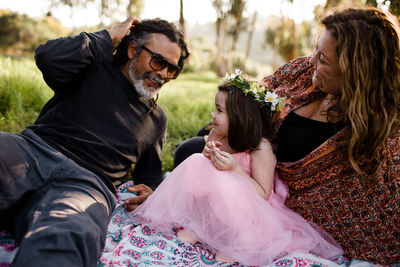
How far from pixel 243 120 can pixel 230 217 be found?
80cm

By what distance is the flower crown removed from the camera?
2.57 m

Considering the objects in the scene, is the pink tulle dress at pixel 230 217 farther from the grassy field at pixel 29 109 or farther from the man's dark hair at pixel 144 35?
the grassy field at pixel 29 109

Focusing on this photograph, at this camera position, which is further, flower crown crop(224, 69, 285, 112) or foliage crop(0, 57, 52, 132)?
foliage crop(0, 57, 52, 132)

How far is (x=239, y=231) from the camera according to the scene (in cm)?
221

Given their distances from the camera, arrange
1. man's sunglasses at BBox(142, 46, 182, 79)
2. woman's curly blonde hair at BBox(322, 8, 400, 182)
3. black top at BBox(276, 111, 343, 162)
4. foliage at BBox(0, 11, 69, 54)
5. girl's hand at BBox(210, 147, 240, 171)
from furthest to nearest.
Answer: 1. foliage at BBox(0, 11, 69, 54)
2. man's sunglasses at BBox(142, 46, 182, 79)
3. black top at BBox(276, 111, 343, 162)
4. girl's hand at BBox(210, 147, 240, 171)
5. woman's curly blonde hair at BBox(322, 8, 400, 182)

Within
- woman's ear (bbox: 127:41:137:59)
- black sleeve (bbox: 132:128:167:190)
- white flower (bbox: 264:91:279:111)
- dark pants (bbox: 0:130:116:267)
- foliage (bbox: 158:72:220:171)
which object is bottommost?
foliage (bbox: 158:72:220:171)

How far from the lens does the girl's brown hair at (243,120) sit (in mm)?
2525

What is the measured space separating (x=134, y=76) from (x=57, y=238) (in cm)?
170

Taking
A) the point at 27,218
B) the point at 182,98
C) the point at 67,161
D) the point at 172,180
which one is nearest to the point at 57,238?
the point at 27,218

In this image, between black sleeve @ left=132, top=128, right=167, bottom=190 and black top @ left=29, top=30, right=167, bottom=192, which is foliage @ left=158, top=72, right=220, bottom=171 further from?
black top @ left=29, top=30, right=167, bottom=192

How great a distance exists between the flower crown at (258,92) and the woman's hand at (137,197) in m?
1.34

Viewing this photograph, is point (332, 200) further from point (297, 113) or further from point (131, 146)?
point (131, 146)

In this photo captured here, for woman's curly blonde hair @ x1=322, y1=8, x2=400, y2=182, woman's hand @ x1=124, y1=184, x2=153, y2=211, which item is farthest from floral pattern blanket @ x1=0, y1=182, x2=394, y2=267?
woman's curly blonde hair @ x1=322, y1=8, x2=400, y2=182

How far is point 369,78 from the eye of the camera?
211cm
